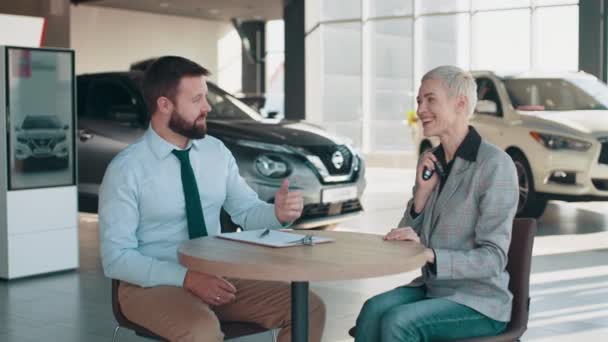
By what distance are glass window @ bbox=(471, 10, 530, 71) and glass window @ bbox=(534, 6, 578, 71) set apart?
243 millimetres

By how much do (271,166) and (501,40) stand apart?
1155 cm

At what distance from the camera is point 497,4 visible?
59.6 ft

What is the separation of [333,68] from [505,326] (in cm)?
1786

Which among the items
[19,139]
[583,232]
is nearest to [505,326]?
[19,139]

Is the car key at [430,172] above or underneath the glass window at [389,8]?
underneath

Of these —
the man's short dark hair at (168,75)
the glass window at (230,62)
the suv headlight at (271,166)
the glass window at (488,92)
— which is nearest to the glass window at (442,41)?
the glass window at (230,62)

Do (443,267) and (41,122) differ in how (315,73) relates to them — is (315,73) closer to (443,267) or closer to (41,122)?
(41,122)

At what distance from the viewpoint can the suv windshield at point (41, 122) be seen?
6730 mm

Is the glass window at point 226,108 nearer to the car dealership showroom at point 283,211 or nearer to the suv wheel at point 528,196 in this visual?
the car dealership showroom at point 283,211

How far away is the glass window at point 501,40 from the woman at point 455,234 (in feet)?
48.0

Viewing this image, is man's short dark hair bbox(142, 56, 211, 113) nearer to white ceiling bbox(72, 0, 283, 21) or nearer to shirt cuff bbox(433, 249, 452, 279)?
shirt cuff bbox(433, 249, 452, 279)

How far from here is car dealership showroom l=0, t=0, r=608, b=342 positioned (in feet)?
10.00

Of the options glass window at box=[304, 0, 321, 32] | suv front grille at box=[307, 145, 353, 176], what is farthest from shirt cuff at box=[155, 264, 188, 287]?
glass window at box=[304, 0, 321, 32]

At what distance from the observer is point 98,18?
881 inches
